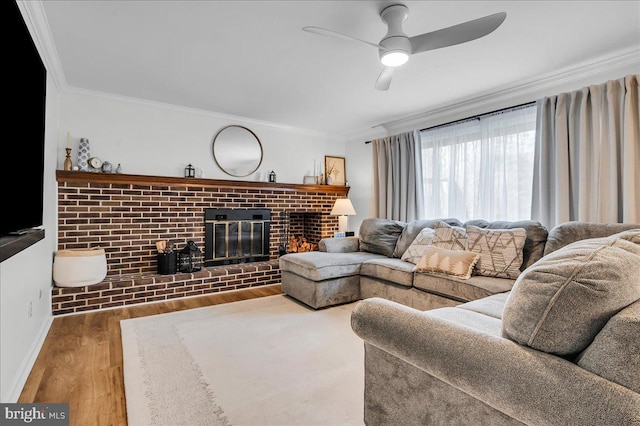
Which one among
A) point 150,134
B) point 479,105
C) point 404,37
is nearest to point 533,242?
point 479,105

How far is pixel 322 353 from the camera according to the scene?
7.85 feet

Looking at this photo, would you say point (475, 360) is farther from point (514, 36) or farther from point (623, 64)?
point (623, 64)

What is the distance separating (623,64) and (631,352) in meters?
3.09

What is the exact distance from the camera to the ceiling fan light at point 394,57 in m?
2.15

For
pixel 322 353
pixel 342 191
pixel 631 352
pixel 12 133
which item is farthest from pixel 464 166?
pixel 12 133

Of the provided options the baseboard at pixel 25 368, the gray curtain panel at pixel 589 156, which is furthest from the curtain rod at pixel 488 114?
the baseboard at pixel 25 368

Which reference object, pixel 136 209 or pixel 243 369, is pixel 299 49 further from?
pixel 136 209

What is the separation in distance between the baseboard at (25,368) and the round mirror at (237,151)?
104 inches

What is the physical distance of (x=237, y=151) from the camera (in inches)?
184

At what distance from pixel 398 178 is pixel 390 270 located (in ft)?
5.89

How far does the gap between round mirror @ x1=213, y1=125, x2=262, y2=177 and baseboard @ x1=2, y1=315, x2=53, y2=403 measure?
263 centimetres

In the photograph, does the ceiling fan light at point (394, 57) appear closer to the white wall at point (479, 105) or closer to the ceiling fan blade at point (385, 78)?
→ the ceiling fan blade at point (385, 78)

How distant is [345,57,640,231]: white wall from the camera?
287 centimetres

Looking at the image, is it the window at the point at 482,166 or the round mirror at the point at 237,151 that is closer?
the window at the point at 482,166
